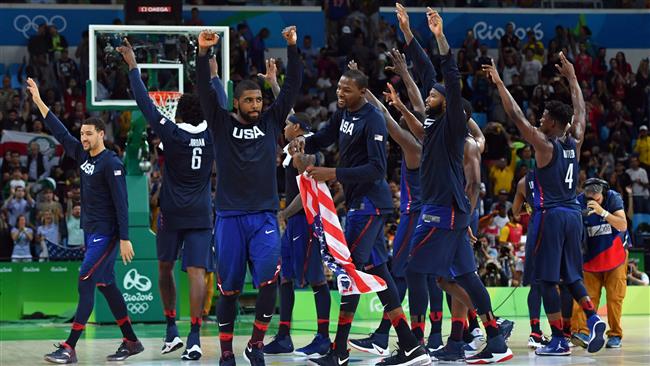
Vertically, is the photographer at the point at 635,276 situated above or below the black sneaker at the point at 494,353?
below

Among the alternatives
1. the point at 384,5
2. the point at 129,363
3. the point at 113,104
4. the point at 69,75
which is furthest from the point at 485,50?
the point at 129,363

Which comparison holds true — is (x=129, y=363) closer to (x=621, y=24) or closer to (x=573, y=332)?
(x=573, y=332)

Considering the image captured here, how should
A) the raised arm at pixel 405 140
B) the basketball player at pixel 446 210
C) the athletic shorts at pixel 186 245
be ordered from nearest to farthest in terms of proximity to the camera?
the basketball player at pixel 446 210
the raised arm at pixel 405 140
the athletic shorts at pixel 186 245

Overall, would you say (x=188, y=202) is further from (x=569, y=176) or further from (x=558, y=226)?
(x=569, y=176)

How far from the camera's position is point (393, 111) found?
976 inches

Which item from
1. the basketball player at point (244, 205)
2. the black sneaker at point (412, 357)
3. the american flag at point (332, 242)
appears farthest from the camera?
the black sneaker at point (412, 357)

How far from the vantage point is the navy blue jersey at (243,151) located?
9.55 metres

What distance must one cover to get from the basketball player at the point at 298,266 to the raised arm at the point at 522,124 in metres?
2.04

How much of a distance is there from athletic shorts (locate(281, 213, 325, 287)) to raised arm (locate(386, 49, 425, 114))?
5.52 feet

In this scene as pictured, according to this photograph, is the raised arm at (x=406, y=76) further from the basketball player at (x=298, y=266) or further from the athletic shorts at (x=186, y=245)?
the athletic shorts at (x=186, y=245)

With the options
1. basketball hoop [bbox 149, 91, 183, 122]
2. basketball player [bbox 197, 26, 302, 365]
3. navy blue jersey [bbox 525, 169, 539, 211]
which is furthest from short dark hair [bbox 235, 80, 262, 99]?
basketball hoop [bbox 149, 91, 183, 122]

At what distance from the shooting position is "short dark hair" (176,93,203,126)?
464 inches

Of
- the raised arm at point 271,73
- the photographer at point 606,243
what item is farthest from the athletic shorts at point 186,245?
the photographer at point 606,243

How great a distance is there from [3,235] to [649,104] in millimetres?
16690
